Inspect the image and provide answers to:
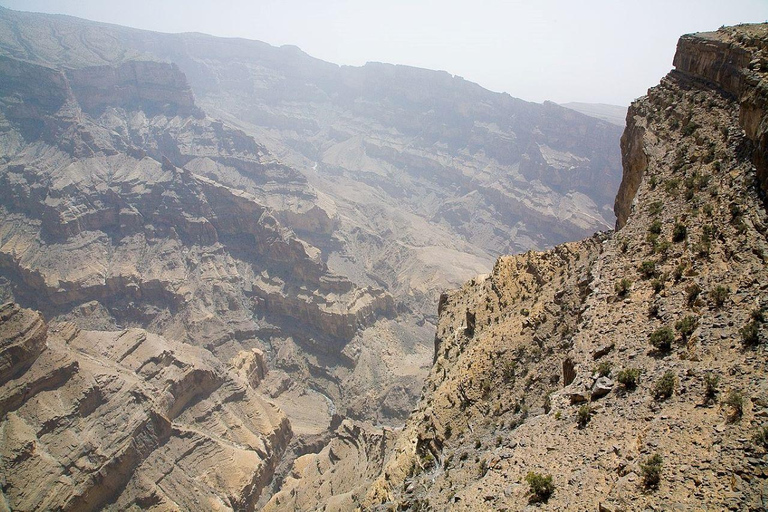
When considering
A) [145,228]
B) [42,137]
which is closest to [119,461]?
[145,228]

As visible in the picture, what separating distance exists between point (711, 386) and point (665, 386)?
3.13 feet

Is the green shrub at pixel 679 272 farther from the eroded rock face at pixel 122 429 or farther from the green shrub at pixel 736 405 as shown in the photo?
the eroded rock face at pixel 122 429

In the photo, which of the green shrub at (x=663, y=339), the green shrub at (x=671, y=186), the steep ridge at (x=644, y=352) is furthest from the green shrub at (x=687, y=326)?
the green shrub at (x=671, y=186)

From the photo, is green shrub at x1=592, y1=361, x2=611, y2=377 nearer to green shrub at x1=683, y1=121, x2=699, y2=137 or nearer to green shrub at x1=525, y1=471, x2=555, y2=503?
green shrub at x1=525, y1=471, x2=555, y2=503

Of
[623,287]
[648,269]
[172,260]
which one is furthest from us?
[172,260]

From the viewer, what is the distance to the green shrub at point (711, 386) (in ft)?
32.6

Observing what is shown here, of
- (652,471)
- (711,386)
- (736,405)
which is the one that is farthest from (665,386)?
(652,471)

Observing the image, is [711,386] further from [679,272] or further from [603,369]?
[679,272]

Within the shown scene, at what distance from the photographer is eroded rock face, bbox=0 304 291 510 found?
32500mm

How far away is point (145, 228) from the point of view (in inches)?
3529

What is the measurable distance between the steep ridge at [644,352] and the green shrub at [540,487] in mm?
52

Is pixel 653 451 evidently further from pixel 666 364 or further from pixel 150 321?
pixel 150 321

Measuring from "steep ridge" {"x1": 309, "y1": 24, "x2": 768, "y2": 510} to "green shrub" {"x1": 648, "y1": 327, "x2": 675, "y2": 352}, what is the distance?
0.04 m

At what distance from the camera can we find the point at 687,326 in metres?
12.1
